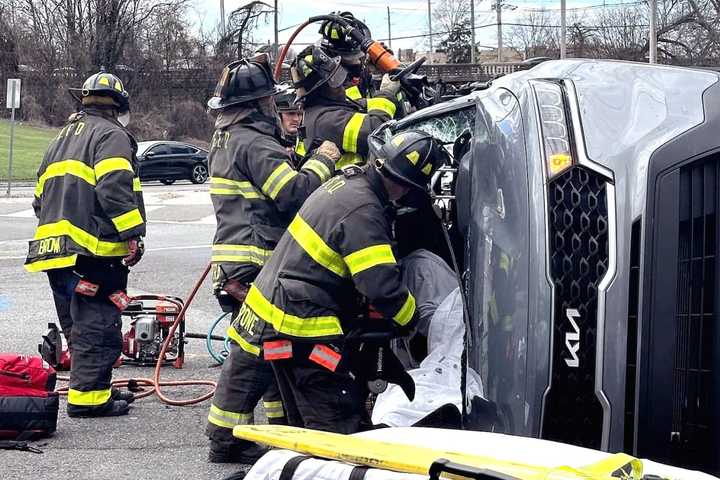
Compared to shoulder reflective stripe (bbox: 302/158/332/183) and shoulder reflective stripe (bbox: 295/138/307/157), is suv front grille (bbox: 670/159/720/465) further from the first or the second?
shoulder reflective stripe (bbox: 295/138/307/157)

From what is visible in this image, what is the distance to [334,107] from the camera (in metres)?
6.52

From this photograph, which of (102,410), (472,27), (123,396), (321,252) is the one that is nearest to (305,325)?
(321,252)

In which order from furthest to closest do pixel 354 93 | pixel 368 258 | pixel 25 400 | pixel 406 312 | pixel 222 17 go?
pixel 222 17
pixel 354 93
pixel 25 400
pixel 406 312
pixel 368 258

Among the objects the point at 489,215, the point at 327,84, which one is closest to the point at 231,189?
the point at 327,84

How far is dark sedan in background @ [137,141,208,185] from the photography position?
31969mm

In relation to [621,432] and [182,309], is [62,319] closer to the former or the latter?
[182,309]

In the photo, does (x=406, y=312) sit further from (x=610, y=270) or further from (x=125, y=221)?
(x=125, y=221)

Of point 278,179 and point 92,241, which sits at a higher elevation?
point 278,179

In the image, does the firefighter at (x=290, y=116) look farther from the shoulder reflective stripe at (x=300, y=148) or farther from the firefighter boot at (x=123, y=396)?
Answer: the firefighter boot at (x=123, y=396)

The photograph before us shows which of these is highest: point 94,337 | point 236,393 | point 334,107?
point 334,107

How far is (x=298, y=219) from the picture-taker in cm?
499

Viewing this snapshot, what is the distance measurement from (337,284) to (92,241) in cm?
234

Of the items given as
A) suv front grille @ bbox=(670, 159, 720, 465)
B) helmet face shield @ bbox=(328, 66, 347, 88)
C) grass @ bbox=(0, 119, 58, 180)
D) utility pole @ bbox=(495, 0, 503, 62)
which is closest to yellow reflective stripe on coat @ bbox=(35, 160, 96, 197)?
helmet face shield @ bbox=(328, 66, 347, 88)

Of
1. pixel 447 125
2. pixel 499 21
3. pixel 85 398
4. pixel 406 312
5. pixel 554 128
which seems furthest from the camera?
pixel 499 21
